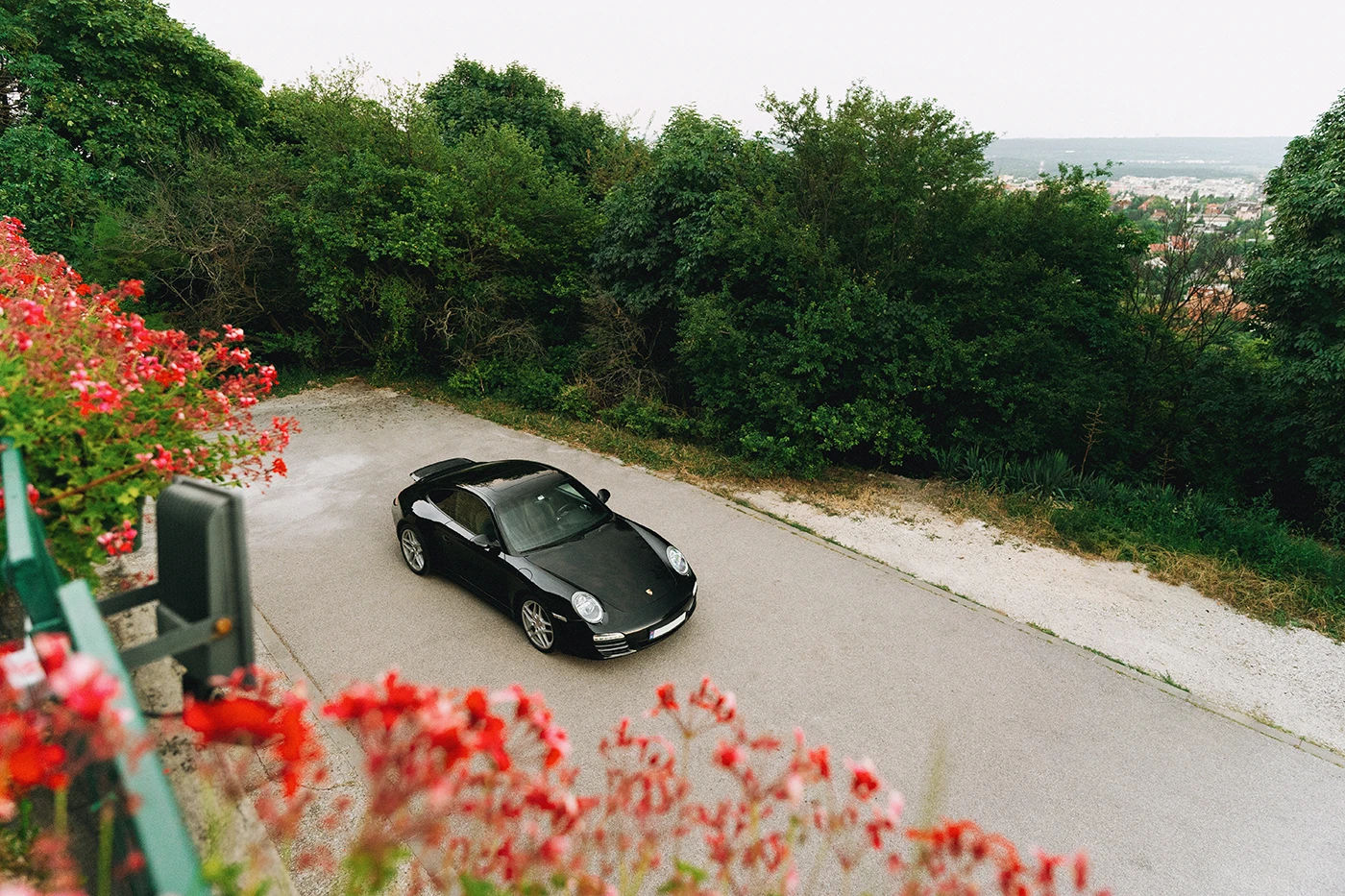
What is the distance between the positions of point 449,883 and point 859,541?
7816 mm

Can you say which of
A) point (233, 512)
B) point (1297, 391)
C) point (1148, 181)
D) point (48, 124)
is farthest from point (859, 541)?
point (1148, 181)

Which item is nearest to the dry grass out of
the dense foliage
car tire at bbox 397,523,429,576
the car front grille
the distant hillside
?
the dense foliage

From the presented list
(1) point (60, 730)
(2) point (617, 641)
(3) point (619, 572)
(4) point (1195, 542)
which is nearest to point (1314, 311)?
(4) point (1195, 542)

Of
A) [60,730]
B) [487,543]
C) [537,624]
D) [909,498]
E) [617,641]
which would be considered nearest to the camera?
[60,730]

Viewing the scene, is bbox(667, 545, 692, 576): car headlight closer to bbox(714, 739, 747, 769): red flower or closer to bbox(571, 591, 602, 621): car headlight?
bbox(571, 591, 602, 621): car headlight

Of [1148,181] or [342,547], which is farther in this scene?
[1148,181]

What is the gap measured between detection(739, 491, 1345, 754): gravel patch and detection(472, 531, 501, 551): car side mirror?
4437mm

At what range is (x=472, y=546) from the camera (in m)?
6.61

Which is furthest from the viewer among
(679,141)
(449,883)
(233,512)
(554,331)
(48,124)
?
(554,331)

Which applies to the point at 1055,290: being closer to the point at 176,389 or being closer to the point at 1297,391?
the point at 1297,391

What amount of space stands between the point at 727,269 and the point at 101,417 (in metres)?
10.4

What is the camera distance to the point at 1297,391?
11375 millimetres

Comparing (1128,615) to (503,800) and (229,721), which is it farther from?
(229,721)

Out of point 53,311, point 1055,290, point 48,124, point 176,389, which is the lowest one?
point 176,389
